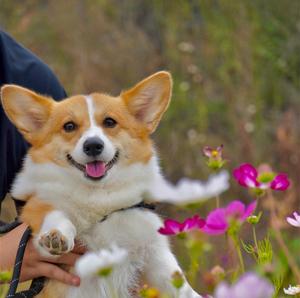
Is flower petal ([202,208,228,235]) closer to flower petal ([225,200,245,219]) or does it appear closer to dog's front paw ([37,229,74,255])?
flower petal ([225,200,245,219])

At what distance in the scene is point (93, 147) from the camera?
2338 mm

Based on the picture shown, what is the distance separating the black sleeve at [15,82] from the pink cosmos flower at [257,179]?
1744 mm

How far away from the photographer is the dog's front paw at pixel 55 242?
6.73 feet

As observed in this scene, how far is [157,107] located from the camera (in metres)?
2.67

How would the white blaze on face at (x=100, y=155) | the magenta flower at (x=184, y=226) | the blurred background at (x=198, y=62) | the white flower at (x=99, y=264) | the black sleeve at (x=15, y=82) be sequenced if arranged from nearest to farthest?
the white flower at (x=99, y=264), the magenta flower at (x=184, y=226), the white blaze on face at (x=100, y=155), the black sleeve at (x=15, y=82), the blurred background at (x=198, y=62)

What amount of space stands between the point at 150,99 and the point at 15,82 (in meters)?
0.78

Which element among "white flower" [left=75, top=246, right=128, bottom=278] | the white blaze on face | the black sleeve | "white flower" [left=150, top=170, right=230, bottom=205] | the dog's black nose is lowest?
the black sleeve

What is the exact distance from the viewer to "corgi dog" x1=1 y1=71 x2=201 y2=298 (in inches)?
91.1

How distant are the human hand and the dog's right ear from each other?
1.13 ft

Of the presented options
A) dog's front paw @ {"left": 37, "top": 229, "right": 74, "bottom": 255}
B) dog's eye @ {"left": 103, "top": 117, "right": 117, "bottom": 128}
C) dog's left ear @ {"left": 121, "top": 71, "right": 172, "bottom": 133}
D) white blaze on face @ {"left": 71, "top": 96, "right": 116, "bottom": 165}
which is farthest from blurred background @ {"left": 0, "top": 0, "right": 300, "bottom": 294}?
dog's front paw @ {"left": 37, "top": 229, "right": 74, "bottom": 255}

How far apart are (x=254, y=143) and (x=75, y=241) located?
398 cm

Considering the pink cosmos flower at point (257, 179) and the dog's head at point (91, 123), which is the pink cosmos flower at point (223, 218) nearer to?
the pink cosmos flower at point (257, 179)

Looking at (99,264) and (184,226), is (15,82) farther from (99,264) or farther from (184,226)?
(99,264)

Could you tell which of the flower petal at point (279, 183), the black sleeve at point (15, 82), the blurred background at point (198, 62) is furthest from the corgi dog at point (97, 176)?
the blurred background at point (198, 62)
